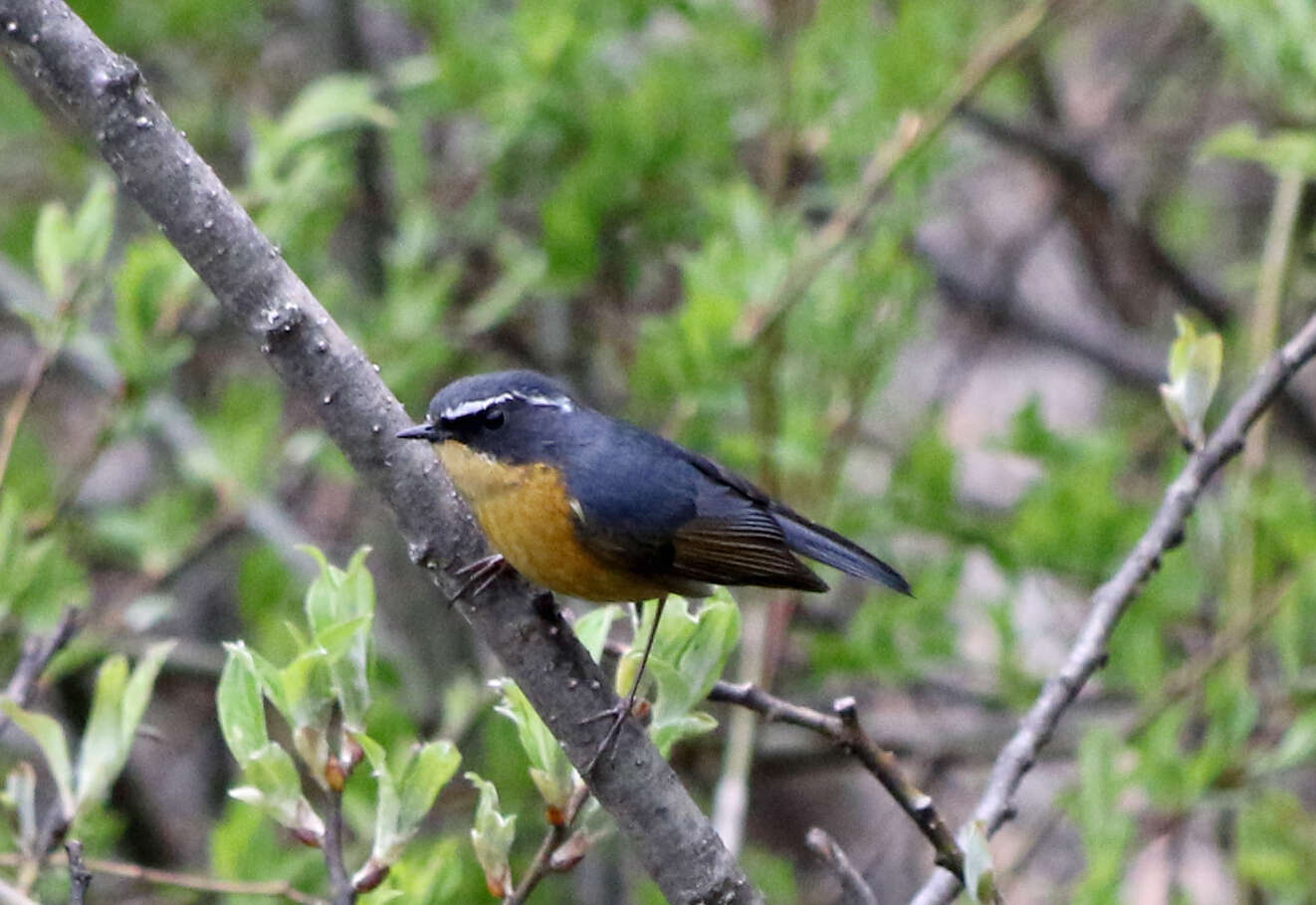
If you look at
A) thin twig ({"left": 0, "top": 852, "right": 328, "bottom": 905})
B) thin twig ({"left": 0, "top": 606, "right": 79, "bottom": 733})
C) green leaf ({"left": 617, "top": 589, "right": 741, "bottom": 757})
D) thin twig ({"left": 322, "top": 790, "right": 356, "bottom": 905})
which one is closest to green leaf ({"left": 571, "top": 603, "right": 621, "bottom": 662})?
green leaf ({"left": 617, "top": 589, "right": 741, "bottom": 757})

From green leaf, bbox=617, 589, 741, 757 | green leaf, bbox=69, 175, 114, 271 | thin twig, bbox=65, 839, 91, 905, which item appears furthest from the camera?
green leaf, bbox=69, 175, 114, 271

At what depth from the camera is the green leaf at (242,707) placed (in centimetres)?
192

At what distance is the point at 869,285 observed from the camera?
11.6 ft

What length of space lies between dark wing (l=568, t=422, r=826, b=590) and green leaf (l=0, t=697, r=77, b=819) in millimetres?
807

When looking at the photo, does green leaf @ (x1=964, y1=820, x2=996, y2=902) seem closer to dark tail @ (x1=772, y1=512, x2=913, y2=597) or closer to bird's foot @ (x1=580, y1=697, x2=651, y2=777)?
bird's foot @ (x1=580, y1=697, x2=651, y2=777)

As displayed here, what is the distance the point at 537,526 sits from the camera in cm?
230

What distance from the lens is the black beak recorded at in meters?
1.82

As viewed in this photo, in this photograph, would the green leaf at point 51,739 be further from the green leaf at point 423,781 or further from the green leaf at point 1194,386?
the green leaf at point 1194,386

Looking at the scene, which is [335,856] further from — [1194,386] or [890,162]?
[890,162]

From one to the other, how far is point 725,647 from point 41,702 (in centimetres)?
348

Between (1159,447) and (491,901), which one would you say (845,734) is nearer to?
(491,901)

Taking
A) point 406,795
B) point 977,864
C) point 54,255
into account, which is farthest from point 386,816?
point 54,255

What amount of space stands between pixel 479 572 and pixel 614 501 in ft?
2.24

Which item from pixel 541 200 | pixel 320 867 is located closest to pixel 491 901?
pixel 320 867
